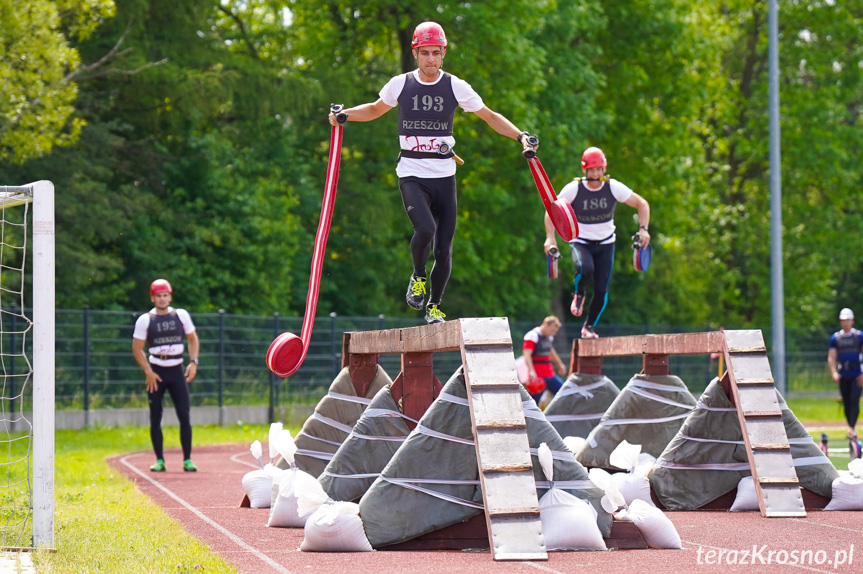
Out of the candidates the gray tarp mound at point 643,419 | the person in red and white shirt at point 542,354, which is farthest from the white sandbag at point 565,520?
the person in red and white shirt at point 542,354

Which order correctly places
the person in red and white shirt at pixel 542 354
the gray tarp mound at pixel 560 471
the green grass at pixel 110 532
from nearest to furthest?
the green grass at pixel 110 532 → the gray tarp mound at pixel 560 471 → the person in red and white shirt at pixel 542 354

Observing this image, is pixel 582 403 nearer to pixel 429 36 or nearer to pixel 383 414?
pixel 383 414

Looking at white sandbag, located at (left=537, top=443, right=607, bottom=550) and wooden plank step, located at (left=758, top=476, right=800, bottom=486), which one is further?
wooden plank step, located at (left=758, top=476, right=800, bottom=486)

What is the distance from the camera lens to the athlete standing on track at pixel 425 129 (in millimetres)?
8703

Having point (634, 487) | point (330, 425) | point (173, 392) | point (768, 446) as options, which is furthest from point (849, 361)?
point (330, 425)

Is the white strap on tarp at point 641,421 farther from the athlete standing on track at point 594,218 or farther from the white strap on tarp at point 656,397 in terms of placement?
the athlete standing on track at point 594,218

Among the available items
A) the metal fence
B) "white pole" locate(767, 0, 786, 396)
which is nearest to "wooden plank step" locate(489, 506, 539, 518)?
the metal fence

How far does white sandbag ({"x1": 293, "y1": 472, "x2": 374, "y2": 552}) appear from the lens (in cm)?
739

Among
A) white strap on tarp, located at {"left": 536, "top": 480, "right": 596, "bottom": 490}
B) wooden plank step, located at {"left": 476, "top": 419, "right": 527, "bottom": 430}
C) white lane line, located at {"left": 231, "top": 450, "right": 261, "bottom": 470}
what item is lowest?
white lane line, located at {"left": 231, "top": 450, "right": 261, "bottom": 470}

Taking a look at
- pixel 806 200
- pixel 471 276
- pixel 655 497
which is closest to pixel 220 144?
pixel 471 276

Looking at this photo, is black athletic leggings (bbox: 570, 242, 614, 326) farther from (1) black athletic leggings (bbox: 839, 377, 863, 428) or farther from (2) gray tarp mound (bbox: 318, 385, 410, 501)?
(1) black athletic leggings (bbox: 839, 377, 863, 428)

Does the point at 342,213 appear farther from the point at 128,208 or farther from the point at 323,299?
the point at 128,208

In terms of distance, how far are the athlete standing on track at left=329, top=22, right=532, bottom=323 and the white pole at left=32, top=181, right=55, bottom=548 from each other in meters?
2.26

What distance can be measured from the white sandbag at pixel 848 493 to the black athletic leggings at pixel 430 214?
371cm
